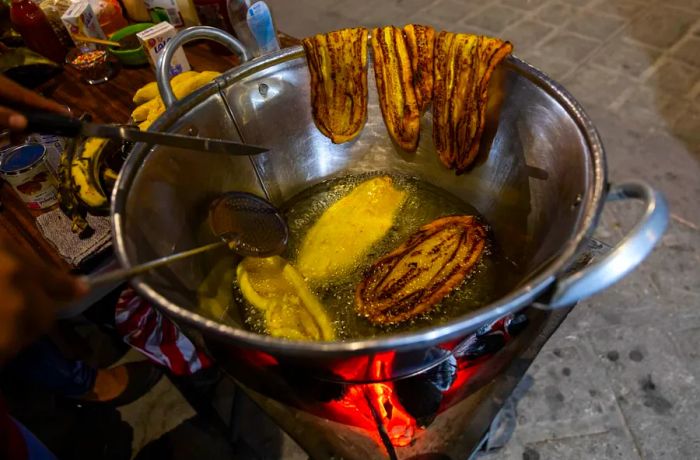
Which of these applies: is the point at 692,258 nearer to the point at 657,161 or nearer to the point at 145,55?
the point at 657,161

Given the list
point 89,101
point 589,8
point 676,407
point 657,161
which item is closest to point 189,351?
point 89,101

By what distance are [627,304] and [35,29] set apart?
2404mm

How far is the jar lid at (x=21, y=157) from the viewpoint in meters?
1.15

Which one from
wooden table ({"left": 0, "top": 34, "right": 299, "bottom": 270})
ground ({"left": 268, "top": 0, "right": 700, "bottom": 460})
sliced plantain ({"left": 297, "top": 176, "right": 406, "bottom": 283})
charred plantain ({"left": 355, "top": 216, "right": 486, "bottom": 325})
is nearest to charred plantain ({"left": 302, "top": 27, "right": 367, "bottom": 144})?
sliced plantain ({"left": 297, "top": 176, "right": 406, "bottom": 283})

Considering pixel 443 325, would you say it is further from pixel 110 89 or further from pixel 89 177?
pixel 110 89

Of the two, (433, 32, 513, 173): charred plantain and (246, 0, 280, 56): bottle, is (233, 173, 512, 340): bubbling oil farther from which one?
(246, 0, 280, 56): bottle

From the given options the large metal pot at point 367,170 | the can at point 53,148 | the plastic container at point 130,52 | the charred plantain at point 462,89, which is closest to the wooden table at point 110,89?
the plastic container at point 130,52

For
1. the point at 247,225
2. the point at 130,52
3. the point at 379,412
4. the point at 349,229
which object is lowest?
the point at 379,412

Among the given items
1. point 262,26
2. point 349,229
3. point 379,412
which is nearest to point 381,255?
point 349,229

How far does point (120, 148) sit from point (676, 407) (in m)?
1.87

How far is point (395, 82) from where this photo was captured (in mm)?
1183

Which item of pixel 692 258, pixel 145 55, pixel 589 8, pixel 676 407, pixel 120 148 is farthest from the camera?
pixel 589 8

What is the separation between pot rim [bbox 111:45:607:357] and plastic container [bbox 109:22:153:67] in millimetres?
787

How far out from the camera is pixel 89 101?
60.3 inches
